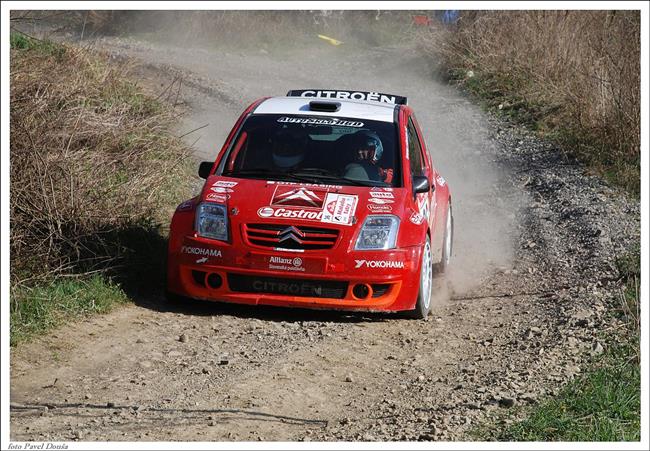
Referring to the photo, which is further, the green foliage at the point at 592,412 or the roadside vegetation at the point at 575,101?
the roadside vegetation at the point at 575,101

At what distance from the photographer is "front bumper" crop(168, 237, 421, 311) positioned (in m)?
8.11

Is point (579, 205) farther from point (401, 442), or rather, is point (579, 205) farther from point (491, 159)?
point (401, 442)

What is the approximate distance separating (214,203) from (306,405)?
2.56 m

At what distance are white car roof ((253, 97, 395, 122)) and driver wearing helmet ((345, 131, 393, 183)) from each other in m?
0.34

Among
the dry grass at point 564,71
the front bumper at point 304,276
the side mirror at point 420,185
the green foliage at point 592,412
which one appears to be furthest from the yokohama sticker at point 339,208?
the dry grass at point 564,71

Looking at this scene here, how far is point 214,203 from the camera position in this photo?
27.7 feet

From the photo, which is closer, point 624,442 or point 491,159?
point 624,442

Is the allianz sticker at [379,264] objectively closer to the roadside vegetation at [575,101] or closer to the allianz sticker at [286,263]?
the allianz sticker at [286,263]

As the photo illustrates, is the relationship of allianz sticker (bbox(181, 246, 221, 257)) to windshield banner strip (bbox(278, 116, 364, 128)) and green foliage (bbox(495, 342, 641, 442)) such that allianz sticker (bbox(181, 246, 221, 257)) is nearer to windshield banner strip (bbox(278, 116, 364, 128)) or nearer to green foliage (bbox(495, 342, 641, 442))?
windshield banner strip (bbox(278, 116, 364, 128))

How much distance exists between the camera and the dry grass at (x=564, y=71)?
15.1 meters

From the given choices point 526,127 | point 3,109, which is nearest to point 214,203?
point 3,109

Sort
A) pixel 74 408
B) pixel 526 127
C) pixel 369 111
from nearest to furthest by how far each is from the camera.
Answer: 1. pixel 74 408
2. pixel 369 111
3. pixel 526 127

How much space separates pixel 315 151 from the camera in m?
9.12

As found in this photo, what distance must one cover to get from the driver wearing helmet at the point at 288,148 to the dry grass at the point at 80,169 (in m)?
1.61
